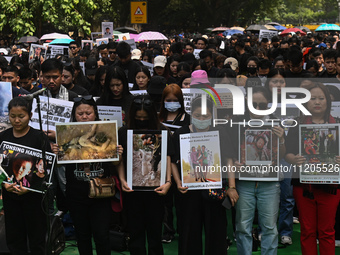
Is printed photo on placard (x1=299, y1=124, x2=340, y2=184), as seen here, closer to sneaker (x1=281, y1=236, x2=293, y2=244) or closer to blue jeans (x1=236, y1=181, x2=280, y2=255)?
blue jeans (x1=236, y1=181, x2=280, y2=255)

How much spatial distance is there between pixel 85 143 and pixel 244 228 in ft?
5.48

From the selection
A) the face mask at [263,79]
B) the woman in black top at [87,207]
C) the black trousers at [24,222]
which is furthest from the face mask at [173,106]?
the face mask at [263,79]

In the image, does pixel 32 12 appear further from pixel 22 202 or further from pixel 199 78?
pixel 22 202

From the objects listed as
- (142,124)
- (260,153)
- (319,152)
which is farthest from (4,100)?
(319,152)

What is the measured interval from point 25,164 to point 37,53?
8.34 metres

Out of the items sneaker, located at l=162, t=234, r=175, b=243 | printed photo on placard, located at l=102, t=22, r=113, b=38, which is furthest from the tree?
sneaker, located at l=162, t=234, r=175, b=243

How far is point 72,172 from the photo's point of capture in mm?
5367

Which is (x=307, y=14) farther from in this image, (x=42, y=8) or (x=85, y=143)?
(x=85, y=143)

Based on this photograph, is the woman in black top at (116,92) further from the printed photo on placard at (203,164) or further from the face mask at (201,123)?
the printed photo on placard at (203,164)

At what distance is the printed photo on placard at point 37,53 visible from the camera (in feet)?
43.0

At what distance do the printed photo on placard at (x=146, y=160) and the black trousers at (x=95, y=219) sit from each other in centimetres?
34

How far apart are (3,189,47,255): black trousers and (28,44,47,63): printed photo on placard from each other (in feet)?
26.5

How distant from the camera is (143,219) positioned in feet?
17.7

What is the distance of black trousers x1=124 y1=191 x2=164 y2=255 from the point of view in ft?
17.6
